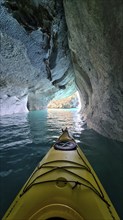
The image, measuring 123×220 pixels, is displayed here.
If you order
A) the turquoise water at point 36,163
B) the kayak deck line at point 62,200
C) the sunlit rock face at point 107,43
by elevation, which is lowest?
the turquoise water at point 36,163

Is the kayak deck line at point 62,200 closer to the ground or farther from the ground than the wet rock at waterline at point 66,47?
closer to the ground

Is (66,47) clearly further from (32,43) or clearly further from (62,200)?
(62,200)

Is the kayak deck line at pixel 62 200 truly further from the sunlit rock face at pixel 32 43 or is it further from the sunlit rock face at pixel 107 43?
the sunlit rock face at pixel 32 43

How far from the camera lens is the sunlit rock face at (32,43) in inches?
374

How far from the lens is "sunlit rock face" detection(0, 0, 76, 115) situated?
951 cm

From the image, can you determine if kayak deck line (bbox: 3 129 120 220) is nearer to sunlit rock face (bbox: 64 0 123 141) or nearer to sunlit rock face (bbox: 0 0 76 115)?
sunlit rock face (bbox: 64 0 123 141)

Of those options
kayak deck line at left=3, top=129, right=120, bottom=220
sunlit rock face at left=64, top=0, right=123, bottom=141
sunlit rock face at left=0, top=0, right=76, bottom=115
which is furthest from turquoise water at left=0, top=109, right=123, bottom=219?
sunlit rock face at left=0, top=0, right=76, bottom=115

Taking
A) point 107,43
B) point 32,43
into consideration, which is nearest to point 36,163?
point 107,43

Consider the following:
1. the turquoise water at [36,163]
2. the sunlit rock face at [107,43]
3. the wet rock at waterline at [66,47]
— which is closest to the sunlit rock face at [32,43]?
the wet rock at waterline at [66,47]

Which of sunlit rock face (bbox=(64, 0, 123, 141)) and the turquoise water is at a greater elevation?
sunlit rock face (bbox=(64, 0, 123, 141))

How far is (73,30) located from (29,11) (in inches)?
111

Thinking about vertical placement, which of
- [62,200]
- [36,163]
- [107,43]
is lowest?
[36,163]

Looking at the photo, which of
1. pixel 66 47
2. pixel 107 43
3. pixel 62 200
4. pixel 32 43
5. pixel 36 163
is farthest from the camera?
pixel 66 47

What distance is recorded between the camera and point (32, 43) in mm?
→ 11398
